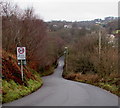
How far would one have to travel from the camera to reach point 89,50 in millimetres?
57031

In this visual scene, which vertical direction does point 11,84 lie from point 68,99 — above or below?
above

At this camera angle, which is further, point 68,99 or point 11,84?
point 11,84

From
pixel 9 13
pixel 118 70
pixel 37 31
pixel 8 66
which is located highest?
pixel 9 13

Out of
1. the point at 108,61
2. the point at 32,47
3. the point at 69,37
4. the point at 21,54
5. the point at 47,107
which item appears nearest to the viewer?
the point at 47,107

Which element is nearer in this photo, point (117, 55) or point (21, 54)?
point (21, 54)

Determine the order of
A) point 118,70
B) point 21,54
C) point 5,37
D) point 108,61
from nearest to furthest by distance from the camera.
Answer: point 21,54
point 118,70
point 108,61
point 5,37

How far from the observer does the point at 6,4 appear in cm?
4134

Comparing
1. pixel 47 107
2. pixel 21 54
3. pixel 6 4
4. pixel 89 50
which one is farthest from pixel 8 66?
pixel 89 50

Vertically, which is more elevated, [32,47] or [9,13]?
[9,13]

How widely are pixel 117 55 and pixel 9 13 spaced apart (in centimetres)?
1926

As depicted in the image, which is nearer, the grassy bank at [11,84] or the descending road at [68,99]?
the descending road at [68,99]

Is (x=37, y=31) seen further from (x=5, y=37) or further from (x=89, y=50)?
(x=89, y=50)

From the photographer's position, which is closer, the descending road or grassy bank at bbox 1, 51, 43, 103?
the descending road

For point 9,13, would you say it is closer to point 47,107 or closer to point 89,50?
point 89,50
